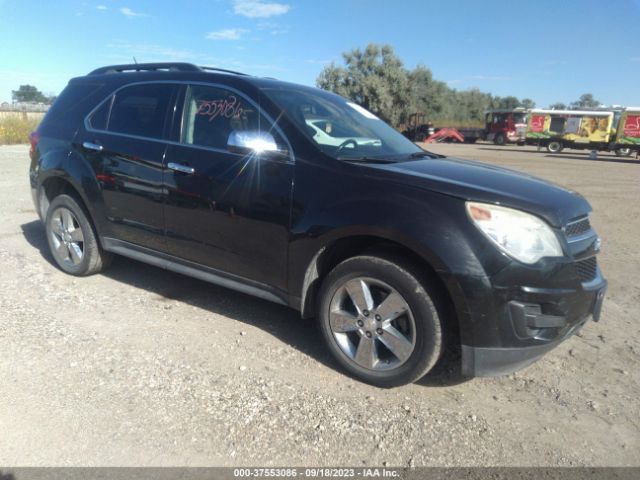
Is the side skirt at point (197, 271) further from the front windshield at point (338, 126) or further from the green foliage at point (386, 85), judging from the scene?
the green foliage at point (386, 85)

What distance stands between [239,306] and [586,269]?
2.65 m

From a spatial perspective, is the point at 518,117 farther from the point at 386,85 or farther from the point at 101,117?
the point at 101,117

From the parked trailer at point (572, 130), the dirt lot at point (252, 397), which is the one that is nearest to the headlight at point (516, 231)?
the dirt lot at point (252, 397)

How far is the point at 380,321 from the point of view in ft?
9.52

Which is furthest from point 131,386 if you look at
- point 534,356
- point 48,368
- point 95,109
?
point 95,109

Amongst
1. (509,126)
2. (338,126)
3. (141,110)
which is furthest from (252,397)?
(509,126)

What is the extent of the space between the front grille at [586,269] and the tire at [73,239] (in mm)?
3986

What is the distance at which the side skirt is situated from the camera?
339 centimetres

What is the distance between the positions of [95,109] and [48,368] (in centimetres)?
240

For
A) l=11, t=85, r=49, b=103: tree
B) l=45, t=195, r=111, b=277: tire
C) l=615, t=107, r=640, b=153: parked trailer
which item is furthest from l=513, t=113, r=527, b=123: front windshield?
l=11, t=85, r=49, b=103: tree

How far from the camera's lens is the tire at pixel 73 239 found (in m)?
4.50

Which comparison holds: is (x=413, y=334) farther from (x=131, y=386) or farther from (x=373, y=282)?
(x=131, y=386)

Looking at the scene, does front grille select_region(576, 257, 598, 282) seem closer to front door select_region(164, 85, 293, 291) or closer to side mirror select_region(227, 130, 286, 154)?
front door select_region(164, 85, 293, 291)

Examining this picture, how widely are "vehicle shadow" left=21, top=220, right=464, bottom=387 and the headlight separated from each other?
1.05 meters
